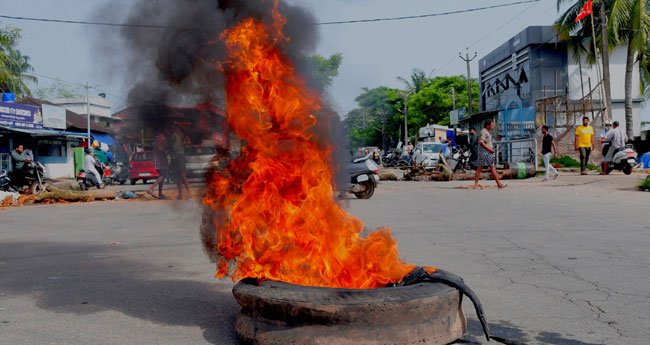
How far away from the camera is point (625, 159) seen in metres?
16.8

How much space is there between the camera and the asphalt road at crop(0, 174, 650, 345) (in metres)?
3.48

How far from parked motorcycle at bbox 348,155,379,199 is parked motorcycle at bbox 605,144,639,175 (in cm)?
917

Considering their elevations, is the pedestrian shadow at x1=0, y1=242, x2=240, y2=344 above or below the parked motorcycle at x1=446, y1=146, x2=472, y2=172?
below

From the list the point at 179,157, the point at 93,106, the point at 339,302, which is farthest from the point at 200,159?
the point at 93,106

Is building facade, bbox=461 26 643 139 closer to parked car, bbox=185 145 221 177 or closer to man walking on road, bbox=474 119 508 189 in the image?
man walking on road, bbox=474 119 508 189

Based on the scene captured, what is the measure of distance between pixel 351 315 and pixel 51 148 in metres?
36.2

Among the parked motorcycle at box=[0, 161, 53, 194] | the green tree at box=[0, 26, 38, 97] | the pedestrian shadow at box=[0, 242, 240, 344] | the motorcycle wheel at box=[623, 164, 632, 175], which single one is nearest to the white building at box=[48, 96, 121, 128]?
the green tree at box=[0, 26, 38, 97]

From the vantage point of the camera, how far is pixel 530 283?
4.62 m

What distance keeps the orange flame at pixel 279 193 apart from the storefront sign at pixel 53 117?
30.8 meters

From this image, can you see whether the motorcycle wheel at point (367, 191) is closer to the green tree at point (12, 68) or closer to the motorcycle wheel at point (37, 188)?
the motorcycle wheel at point (37, 188)

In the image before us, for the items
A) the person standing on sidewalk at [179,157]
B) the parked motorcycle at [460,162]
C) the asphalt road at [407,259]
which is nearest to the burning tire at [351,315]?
the asphalt road at [407,259]

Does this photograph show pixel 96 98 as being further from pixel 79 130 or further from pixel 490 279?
pixel 490 279

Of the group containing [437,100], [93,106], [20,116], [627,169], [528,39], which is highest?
[528,39]

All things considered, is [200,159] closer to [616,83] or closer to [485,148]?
[485,148]
